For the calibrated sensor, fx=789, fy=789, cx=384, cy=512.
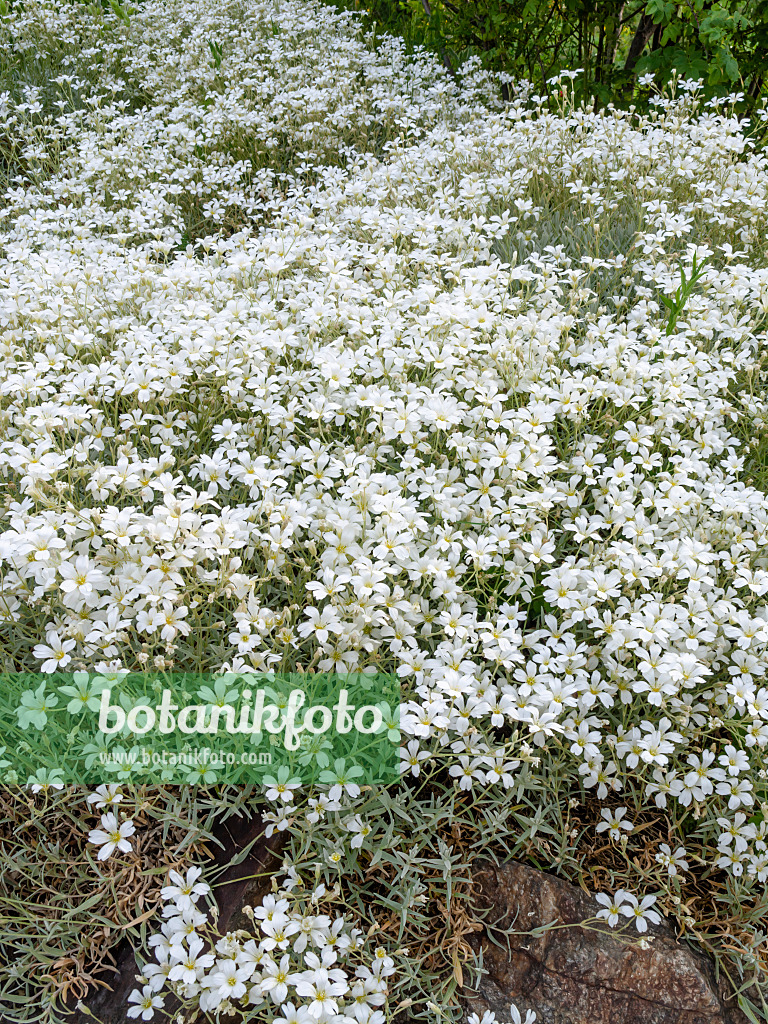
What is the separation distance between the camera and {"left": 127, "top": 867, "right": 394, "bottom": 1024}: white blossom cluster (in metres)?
2.03

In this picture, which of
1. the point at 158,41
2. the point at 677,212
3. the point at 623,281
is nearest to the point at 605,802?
the point at 623,281

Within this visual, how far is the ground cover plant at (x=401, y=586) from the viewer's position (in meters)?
2.29

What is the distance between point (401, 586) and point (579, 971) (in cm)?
127

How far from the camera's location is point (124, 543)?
A: 2330mm

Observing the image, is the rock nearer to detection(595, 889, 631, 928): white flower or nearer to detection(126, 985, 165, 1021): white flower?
detection(595, 889, 631, 928): white flower

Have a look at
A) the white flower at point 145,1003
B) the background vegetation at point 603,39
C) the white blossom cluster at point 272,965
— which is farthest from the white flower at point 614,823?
the background vegetation at point 603,39

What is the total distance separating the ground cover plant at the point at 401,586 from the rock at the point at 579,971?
0.22ft

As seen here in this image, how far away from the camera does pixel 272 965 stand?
2043 mm

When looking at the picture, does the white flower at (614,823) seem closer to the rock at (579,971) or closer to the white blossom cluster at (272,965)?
the rock at (579,971)

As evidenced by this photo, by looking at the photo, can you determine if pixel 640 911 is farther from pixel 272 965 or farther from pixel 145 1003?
pixel 145 1003

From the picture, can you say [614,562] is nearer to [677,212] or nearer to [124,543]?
[124,543]

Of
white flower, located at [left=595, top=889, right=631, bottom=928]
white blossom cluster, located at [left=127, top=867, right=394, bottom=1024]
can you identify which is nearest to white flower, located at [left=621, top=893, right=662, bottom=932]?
white flower, located at [left=595, top=889, right=631, bottom=928]

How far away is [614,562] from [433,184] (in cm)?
344

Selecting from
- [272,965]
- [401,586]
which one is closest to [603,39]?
[401,586]
